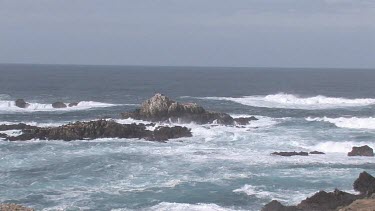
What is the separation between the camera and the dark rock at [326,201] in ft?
96.6

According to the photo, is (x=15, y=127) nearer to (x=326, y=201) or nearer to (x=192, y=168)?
(x=192, y=168)

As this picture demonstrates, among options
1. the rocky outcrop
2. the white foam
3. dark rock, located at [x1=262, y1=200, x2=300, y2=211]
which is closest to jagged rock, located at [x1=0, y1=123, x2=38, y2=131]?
the rocky outcrop

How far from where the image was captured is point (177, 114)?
64.0 m

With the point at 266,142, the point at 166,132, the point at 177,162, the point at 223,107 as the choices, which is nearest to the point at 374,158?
the point at 266,142

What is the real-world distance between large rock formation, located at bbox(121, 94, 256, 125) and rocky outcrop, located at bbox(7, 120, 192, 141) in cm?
658

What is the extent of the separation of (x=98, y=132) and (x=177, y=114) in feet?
38.4

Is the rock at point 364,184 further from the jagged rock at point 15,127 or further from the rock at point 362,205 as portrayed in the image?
the jagged rock at point 15,127

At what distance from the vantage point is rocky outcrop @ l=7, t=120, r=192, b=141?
176ft

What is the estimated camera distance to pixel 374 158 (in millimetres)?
45000

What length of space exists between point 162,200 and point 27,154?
18427 mm

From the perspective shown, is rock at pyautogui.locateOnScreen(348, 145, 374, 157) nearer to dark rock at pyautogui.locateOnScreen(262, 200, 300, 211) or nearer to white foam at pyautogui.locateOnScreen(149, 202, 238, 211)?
dark rock at pyautogui.locateOnScreen(262, 200, 300, 211)

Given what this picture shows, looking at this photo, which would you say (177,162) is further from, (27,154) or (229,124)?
(229,124)

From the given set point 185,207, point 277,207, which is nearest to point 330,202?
point 277,207

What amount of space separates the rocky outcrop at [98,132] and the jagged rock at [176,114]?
658 cm
